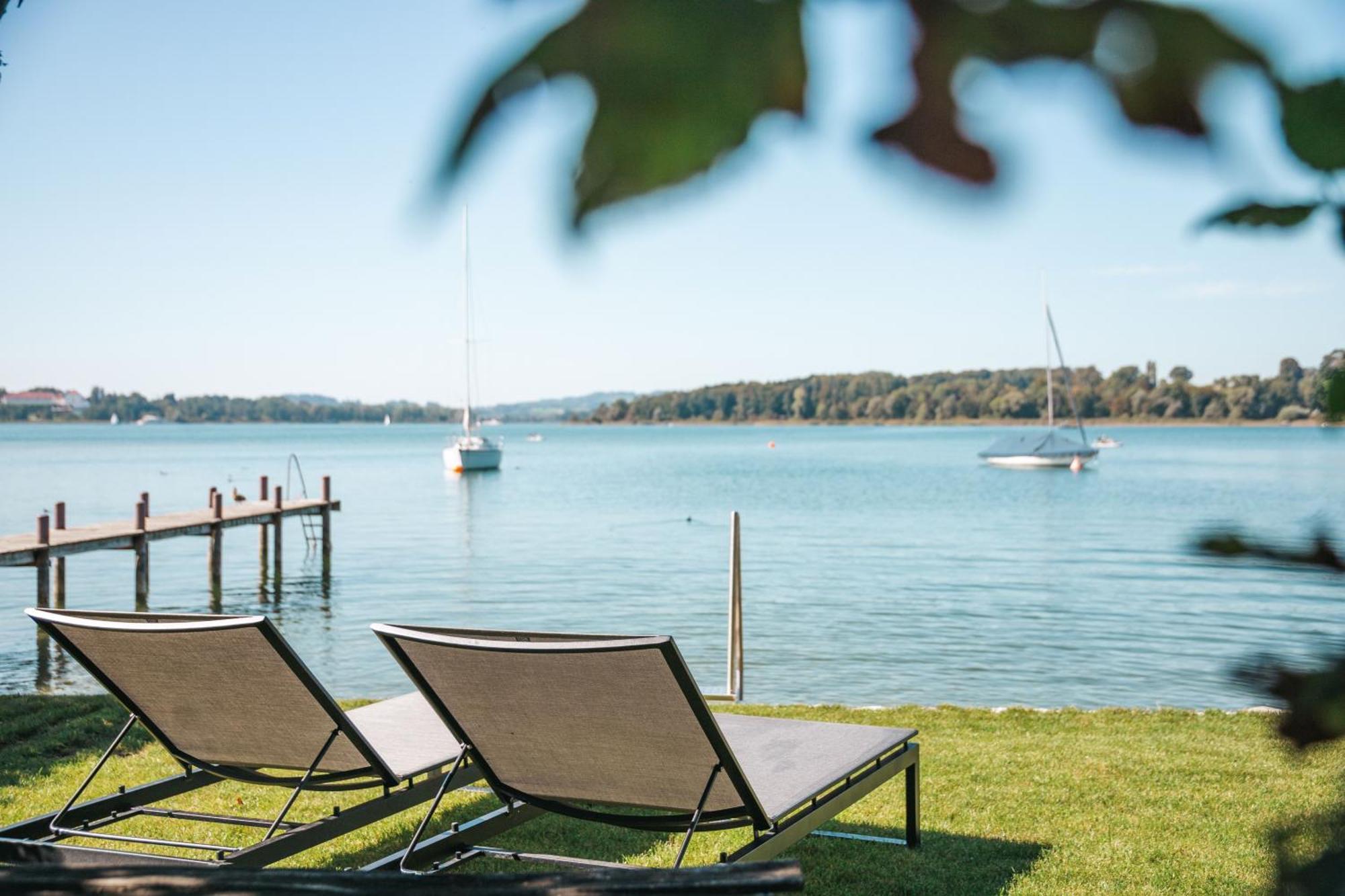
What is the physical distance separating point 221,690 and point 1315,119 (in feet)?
13.4

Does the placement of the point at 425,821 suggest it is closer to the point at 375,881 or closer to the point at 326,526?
the point at 375,881

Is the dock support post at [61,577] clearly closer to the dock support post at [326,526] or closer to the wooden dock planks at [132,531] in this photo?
the wooden dock planks at [132,531]

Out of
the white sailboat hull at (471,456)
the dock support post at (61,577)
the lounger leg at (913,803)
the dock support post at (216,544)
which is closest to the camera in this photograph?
the lounger leg at (913,803)

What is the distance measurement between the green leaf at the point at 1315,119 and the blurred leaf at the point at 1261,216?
0.02 meters

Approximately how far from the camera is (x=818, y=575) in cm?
2328

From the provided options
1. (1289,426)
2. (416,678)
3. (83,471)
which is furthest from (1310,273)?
(83,471)

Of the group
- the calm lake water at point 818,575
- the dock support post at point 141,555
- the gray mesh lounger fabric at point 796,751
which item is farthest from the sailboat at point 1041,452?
the gray mesh lounger fabric at point 796,751

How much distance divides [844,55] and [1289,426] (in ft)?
1.21

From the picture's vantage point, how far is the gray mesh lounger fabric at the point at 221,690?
12.7ft

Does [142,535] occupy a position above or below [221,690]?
below

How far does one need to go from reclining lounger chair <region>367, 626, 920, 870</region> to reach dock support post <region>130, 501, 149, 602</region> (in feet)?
53.5

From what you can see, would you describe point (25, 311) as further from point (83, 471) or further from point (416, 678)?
point (83, 471)

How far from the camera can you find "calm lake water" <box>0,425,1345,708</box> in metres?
12.2

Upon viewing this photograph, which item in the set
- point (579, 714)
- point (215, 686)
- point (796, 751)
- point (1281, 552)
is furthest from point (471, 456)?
point (1281, 552)
